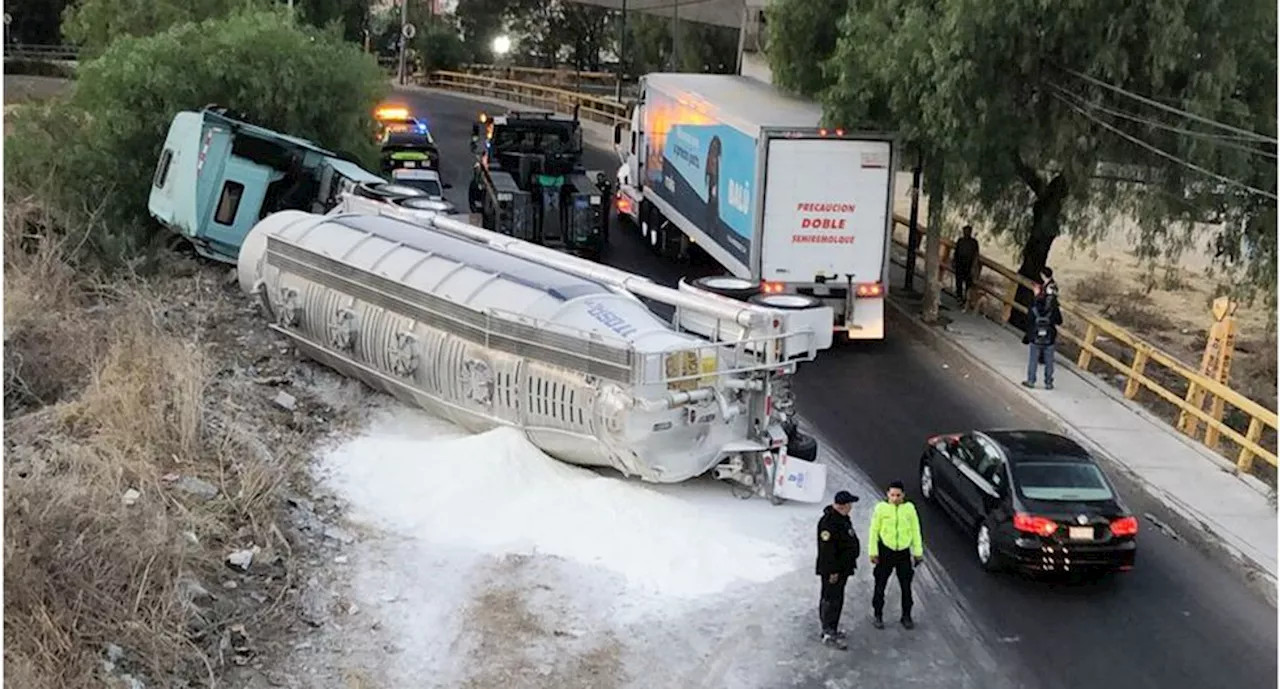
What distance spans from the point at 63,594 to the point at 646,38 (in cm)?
5838

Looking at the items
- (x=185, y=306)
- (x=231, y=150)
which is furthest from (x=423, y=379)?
(x=231, y=150)

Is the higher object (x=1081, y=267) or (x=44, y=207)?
(x=44, y=207)

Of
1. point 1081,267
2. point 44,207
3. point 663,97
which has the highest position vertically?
point 663,97

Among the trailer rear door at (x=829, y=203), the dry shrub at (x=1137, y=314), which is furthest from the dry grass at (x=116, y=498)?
the dry shrub at (x=1137, y=314)

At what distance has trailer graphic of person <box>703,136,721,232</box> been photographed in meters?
23.1

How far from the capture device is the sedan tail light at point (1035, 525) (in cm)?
1258

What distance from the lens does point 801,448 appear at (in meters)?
14.7

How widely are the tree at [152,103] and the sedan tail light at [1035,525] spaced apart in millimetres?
16002

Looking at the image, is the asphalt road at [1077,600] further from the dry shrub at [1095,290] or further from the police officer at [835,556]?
the dry shrub at [1095,290]

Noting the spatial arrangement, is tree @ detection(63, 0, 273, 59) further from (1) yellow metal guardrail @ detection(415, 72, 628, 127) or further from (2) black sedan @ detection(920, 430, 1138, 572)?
(2) black sedan @ detection(920, 430, 1138, 572)

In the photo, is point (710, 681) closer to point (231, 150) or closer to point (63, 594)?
point (63, 594)

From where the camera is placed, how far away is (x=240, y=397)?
15.5 m

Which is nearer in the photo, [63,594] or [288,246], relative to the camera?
[63,594]

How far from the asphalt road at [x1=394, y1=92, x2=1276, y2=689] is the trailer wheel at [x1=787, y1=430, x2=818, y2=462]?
4.03 ft
